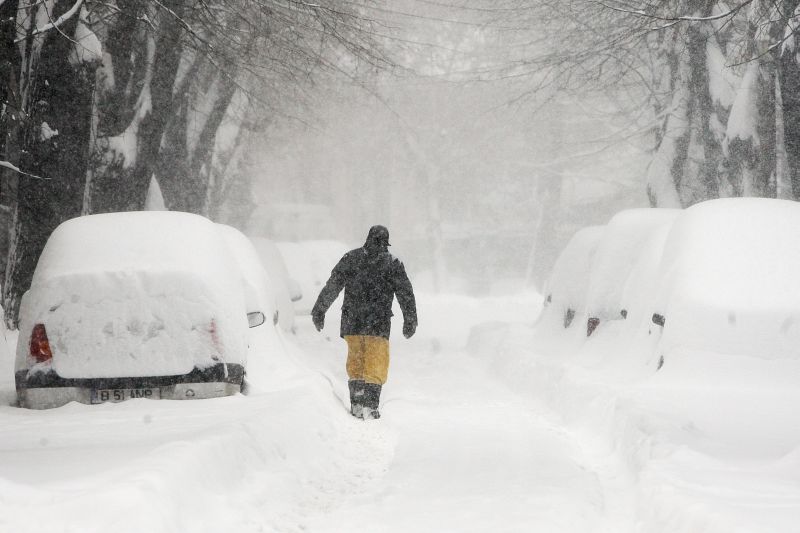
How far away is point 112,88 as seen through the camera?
13.1 m

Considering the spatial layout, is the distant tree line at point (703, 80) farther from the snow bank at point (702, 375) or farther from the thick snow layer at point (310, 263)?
the thick snow layer at point (310, 263)

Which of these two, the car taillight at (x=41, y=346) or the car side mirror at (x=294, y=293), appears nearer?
the car taillight at (x=41, y=346)

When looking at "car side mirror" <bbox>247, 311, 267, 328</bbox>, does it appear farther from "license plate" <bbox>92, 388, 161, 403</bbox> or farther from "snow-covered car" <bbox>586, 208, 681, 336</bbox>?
"snow-covered car" <bbox>586, 208, 681, 336</bbox>

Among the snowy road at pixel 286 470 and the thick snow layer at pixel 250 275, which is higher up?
the thick snow layer at pixel 250 275

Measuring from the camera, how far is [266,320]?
8.20 m

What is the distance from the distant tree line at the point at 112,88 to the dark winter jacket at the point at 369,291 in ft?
9.27

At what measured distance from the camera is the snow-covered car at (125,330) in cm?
652

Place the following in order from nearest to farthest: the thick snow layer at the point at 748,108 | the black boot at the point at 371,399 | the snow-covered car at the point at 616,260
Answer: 1. the black boot at the point at 371,399
2. the snow-covered car at the point at 616,260
3. the thick snow layer at the point at 748,108

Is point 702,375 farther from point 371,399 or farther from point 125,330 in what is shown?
point 125,330

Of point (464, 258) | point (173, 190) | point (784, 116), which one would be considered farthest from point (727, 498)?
point (464, 258)

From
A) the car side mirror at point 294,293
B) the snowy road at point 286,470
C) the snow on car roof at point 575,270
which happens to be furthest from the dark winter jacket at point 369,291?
the car side mirror at point 294,293

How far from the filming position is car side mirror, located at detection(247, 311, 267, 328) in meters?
7.50

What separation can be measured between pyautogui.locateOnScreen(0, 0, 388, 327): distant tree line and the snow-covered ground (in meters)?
2.51

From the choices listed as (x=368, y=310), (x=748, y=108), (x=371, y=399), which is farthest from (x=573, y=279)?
(x=371, y=399)
